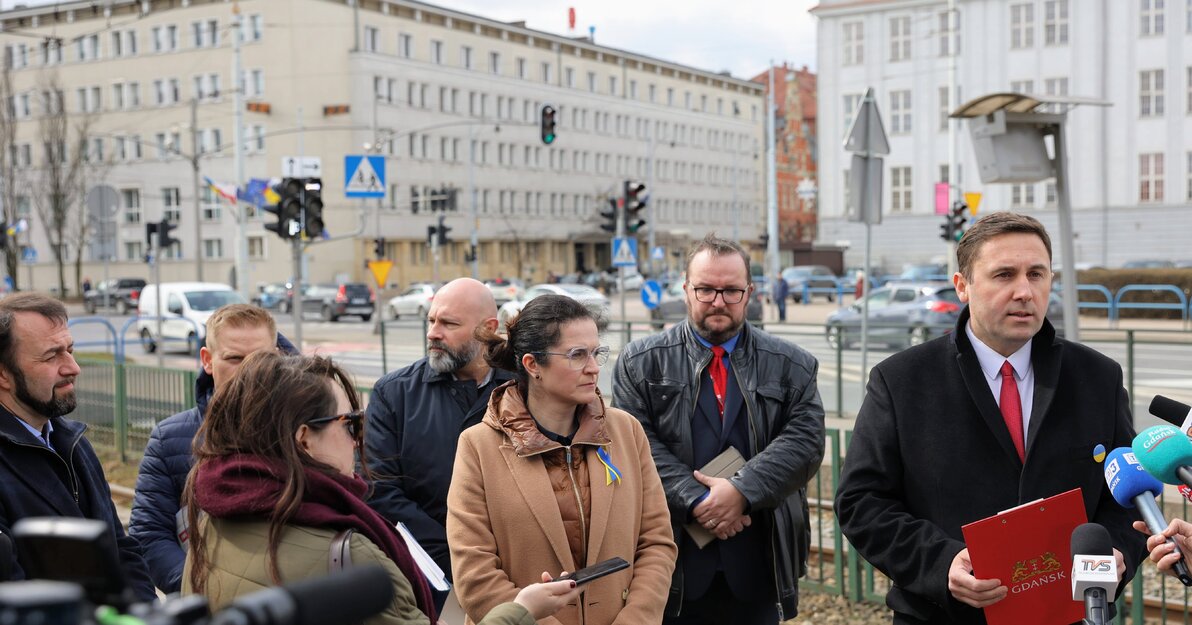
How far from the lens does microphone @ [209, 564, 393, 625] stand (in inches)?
45.5

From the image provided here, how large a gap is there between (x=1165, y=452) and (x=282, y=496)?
1.96m

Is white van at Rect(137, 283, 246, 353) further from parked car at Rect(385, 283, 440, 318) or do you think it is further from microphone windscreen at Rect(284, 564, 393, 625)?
microphone windscreen at Rect(284, 564, 393, 625)

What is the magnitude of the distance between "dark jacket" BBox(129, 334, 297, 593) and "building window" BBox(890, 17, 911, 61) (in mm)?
64340

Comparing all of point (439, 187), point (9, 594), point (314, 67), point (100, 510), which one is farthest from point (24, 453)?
point (439, 187)

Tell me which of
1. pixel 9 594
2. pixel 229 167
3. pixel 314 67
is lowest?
pixel 9 594

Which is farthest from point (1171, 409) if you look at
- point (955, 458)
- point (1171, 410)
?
point (955, 458)

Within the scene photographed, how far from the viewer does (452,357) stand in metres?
4.67

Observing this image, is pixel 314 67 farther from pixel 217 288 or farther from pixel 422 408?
pixel 422 408

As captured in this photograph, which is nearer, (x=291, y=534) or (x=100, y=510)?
(x=291, y=534)

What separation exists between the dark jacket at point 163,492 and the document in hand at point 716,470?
1.66 meters

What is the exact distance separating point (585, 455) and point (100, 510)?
1612 millimetres

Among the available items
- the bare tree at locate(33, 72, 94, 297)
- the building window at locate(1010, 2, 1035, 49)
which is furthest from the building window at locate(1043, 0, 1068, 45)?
the bare tree at locate(33, 72, 94, 297)

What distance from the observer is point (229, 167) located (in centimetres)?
→ 6962

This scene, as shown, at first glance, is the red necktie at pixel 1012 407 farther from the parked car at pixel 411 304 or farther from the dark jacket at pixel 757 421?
the parked car at pixel 411 304
